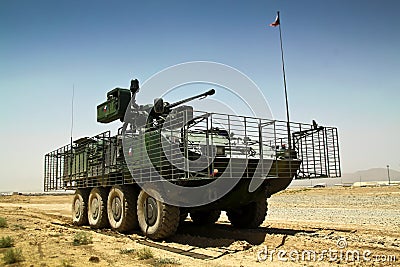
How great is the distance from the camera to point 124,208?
11883mm

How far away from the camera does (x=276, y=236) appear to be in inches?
399

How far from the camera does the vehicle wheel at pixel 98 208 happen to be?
13.6 m

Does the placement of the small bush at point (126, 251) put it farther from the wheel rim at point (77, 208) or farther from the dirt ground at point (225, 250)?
the wheel rim at point (77, 208)

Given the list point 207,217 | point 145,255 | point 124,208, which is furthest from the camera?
point 207,217

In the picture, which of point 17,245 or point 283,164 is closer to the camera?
point 17,245

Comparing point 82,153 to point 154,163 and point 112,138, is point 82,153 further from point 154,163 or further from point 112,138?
point 154,163

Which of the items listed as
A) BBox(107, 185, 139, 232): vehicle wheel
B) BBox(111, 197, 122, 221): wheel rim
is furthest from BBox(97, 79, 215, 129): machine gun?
BBox(111, 197, 122, 221): wheel rim

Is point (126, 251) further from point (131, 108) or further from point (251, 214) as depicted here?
point (131, 108)

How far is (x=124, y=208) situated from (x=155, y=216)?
66.3 inches

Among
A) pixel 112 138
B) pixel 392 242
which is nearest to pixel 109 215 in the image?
pixel 112 138

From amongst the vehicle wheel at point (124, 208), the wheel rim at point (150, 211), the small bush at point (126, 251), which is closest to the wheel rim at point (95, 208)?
the vehicle wheel at point (124, 208)

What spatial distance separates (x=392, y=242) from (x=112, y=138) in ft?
27.2

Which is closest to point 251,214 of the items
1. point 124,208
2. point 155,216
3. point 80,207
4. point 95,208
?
point 155,216

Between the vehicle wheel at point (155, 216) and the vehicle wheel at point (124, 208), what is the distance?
66 centimetres
